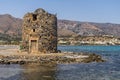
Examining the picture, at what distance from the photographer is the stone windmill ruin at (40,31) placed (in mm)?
41969

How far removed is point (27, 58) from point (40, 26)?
19.3 ft

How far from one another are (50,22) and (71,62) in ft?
23.7

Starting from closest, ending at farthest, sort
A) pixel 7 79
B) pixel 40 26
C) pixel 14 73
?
pixel 7 79
pixel 14 73
pixel 40 26

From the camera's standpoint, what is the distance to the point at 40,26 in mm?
41906

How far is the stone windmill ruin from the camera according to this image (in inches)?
1652

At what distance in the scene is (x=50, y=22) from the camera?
42156mm

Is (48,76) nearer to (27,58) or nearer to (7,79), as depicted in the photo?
(7,79)

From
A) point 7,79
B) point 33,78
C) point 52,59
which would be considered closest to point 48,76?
point 33,78

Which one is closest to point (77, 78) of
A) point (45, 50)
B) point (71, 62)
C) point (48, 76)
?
point (48, 76)

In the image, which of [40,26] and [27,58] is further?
[40,26]

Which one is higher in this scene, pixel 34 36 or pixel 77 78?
pixel 34 36

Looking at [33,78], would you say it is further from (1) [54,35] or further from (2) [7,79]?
(1) [54,35]

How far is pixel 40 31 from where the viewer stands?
4203 centimetres

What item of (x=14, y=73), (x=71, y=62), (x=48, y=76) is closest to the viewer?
(x=48, y=76)
